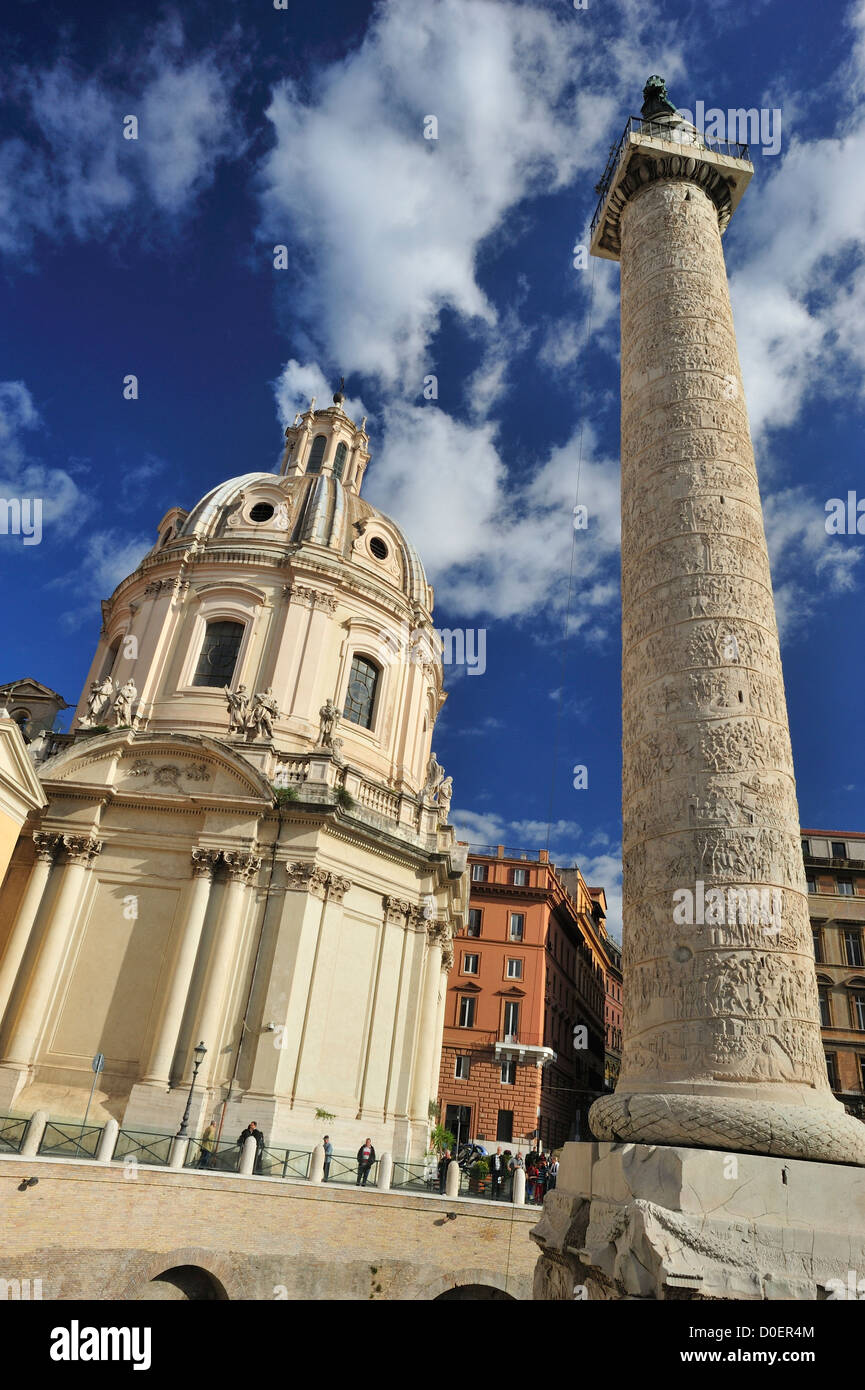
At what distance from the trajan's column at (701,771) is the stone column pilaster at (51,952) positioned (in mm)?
16647

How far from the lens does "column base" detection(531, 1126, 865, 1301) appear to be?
19.8ft

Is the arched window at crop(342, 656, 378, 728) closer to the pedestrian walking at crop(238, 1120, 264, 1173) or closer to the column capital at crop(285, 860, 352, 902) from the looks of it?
the column capital at crop(285, 860, 352, 902)

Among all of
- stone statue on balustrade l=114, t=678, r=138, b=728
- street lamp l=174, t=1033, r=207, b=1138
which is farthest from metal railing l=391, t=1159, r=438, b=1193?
stone statue on balustrade l=114, t=678, r=138, b=728

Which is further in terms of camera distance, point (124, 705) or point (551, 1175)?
point (124, 705)

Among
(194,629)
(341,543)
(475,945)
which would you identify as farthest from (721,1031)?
(475,945)

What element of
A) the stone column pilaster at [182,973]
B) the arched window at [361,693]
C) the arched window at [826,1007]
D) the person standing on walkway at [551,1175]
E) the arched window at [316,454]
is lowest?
the person standing on walkway at [551,1175]

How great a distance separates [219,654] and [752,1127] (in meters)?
23.5

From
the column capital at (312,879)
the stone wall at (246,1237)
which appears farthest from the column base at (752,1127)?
the column capital at (312,879)

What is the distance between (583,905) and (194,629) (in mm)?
36314

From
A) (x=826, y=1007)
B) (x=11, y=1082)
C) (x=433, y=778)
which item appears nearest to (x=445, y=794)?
(x=433, y=778)

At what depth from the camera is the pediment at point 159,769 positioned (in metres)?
22.4

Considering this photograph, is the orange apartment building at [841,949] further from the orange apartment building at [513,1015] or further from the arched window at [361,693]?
the arched window at [361,693]

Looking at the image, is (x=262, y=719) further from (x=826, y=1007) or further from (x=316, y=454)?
(x=826, y=1007)

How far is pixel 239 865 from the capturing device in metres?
21.8
